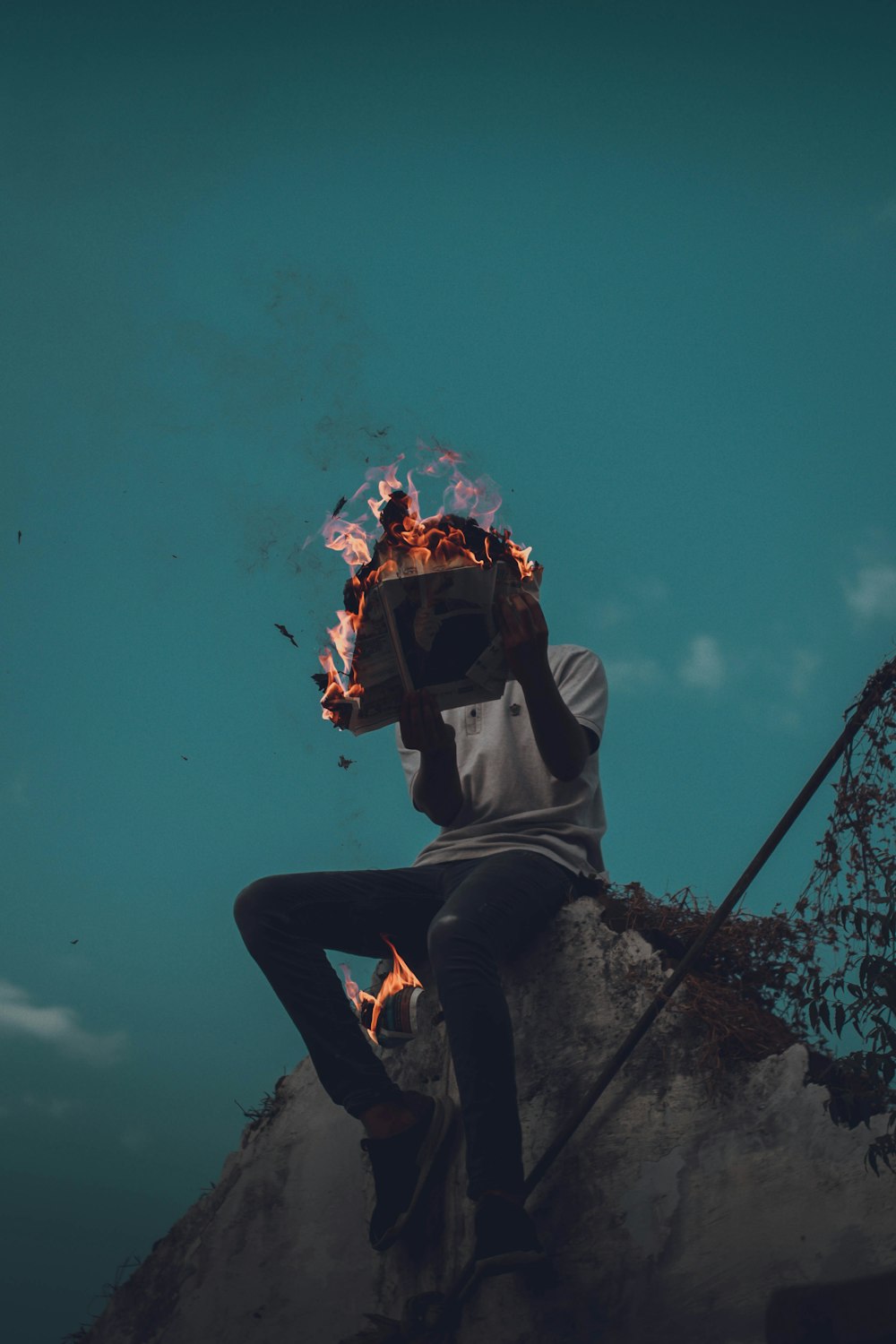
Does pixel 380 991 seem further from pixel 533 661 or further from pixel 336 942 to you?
pixel 533 661

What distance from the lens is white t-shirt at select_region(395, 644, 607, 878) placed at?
4508mm

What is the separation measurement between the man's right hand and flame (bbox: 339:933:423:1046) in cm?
83

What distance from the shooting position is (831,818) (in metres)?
3.86

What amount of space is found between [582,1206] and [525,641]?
1992 mm

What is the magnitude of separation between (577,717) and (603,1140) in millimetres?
1622

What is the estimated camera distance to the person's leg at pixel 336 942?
158 inches

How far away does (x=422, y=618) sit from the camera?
4.02 m

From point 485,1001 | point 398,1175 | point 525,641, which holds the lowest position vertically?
point 398,1175

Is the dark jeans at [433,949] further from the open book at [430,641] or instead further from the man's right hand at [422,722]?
the open book at [430,641]

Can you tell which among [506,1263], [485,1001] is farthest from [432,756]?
[506,1263]

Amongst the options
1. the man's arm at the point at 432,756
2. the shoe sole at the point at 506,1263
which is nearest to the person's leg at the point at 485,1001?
the shoe sole at the point at 506,1263

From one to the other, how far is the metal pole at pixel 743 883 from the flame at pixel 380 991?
0.91 metres

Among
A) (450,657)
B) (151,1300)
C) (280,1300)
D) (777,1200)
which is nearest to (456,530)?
(450,657)

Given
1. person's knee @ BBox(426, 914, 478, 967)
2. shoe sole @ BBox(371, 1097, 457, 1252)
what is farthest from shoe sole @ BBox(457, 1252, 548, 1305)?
person's knee @ BBox(426, 914, 478, 967)
